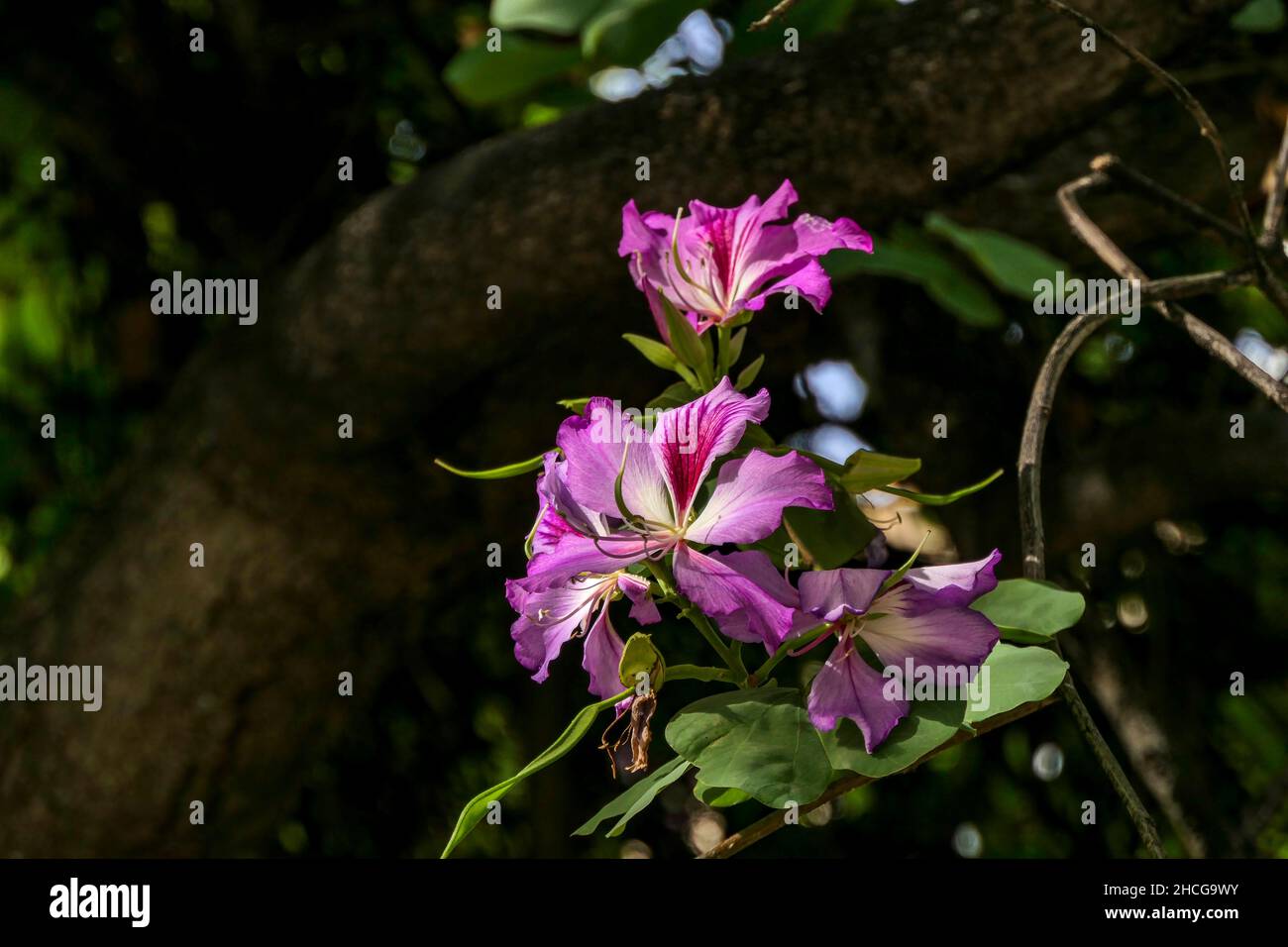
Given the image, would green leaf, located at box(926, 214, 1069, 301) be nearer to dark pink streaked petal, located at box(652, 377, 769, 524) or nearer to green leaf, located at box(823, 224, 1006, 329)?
green leaf, located at box(823, 224, 1006, 329)

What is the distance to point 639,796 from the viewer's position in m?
0.40

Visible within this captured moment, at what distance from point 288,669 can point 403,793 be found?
627 mm

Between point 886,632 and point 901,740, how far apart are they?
3 cm

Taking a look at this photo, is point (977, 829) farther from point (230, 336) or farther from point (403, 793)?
point (230, 336)

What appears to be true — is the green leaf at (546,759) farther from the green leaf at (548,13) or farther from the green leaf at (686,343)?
the green leaf at (548,13)

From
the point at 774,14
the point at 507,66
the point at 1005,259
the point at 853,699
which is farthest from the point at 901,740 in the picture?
the point at 507,66

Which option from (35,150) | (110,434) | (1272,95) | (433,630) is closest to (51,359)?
(110,434)

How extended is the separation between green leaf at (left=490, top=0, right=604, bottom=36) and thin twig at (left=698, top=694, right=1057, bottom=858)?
41.2 inches

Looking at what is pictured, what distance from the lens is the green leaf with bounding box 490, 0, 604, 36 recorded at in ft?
4.25

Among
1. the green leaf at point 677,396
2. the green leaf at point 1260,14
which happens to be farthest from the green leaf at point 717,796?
the green leaf at point 1260,14

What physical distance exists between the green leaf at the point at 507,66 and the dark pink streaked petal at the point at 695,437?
45.7 inches

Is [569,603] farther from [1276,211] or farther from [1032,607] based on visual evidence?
[1276,211]

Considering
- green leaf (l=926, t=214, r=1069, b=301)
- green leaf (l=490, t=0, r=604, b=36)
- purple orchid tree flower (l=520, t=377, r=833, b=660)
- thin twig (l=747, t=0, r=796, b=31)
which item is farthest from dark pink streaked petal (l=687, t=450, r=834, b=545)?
green leaf (l=490, t=0, r=604, b=36)

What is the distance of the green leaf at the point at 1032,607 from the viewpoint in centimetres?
41
